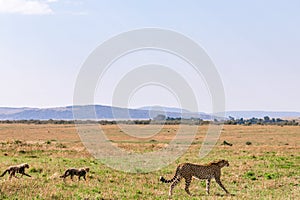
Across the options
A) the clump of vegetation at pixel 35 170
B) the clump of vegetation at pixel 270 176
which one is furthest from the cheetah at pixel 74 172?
the clump of vegetation at pixel 270 176

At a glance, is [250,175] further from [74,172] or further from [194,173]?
[74,172]

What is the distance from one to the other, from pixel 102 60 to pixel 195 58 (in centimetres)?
584

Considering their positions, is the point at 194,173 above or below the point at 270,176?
above

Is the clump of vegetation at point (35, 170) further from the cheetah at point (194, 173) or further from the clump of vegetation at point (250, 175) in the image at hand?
the clump of vegetation at point (250, 175)

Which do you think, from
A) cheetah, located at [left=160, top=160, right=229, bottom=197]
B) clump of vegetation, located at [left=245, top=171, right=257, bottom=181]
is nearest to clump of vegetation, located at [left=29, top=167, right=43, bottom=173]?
cheetah, located at [left=160, top=160, right=229, bottom=197]

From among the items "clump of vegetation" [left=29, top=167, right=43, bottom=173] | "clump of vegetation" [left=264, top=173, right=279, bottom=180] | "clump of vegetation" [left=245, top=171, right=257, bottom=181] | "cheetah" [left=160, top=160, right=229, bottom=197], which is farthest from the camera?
"clump of vegetation" [left=29, top=167, right=43, bottom=173]

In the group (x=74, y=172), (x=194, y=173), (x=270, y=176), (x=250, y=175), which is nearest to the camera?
(x=194, y=173)

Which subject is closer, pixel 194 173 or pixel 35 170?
pixel 194 173

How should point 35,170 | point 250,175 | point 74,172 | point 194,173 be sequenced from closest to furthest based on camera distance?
point 194,173, point 74,172, point 250,175, point 35,170

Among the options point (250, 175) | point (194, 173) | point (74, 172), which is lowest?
point (250, 175)

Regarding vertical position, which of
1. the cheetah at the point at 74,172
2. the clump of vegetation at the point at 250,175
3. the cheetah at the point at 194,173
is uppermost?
the cheetah at the point at 194,173

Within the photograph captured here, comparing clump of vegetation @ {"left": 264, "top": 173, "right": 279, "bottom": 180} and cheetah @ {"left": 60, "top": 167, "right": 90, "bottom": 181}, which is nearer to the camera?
cheetah @ {"left": 60, "top": 167, "right": 90, "bottom": 181}

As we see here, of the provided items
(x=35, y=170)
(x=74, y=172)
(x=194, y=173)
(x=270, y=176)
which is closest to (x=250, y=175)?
(x=270, y=176)

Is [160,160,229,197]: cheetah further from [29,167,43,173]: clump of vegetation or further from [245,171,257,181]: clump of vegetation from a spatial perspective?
[29,167,43,173]: clump of vegetation
